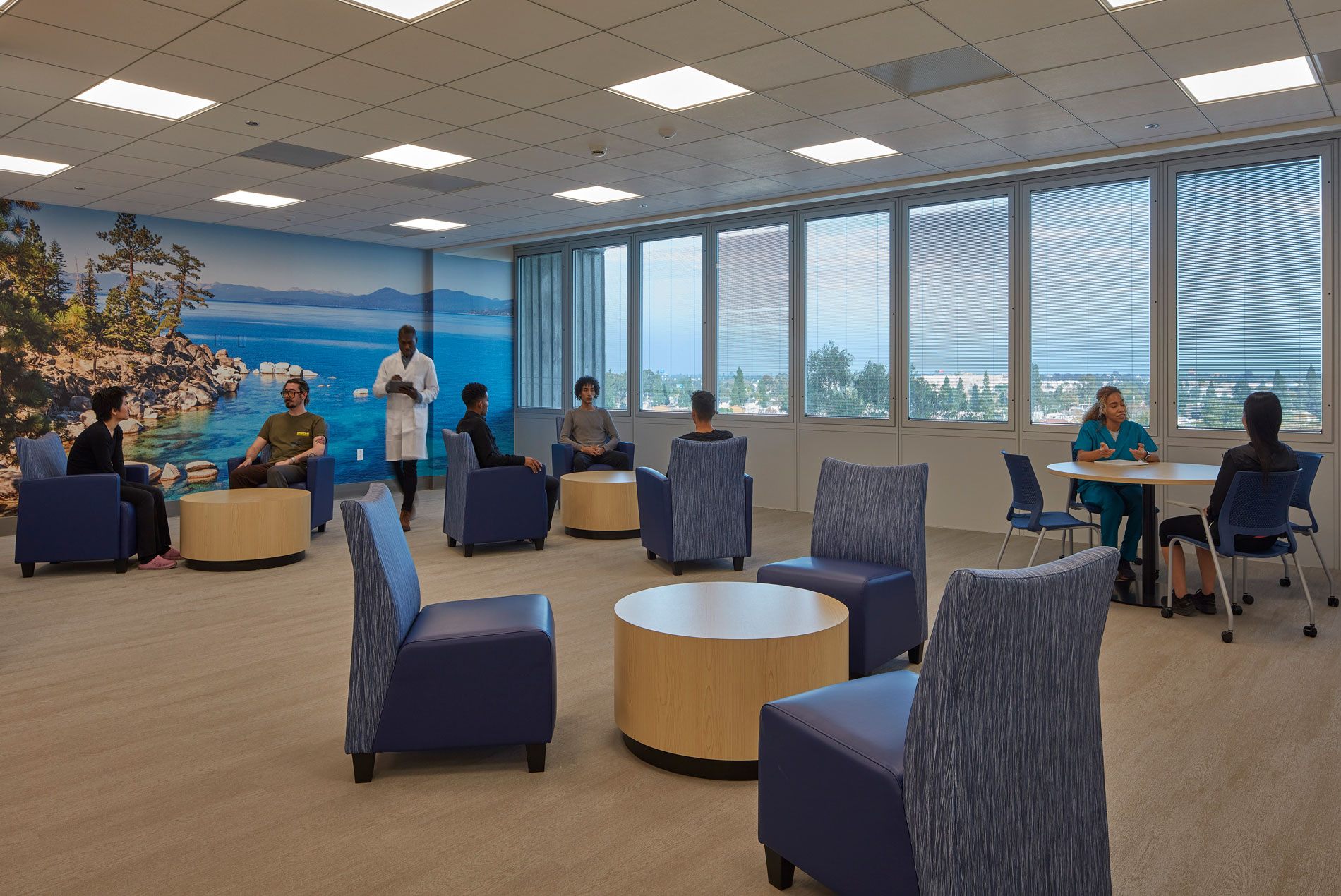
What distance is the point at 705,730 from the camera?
3.11m

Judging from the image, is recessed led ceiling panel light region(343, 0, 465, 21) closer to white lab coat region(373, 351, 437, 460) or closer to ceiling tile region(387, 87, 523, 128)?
ceiling tile region(387, 87, 523, 128)

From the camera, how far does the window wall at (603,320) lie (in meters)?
11.3

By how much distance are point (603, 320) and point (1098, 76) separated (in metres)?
7.09

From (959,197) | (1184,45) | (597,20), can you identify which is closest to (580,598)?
(597,20)

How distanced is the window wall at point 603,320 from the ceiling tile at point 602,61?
19.5ft

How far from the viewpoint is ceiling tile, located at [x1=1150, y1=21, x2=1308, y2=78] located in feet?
15.3

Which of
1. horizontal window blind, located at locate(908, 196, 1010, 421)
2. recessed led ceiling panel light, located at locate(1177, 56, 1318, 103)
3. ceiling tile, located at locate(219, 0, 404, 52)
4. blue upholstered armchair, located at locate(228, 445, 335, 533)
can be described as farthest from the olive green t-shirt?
recessed led ceiling panel light, located at locate(1177, 56, 1318, 103)

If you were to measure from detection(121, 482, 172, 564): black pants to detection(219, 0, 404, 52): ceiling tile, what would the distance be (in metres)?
3.68

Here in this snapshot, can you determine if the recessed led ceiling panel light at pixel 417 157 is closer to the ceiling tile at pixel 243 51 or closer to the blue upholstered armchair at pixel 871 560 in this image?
the ceiling tile at pixel 243 51

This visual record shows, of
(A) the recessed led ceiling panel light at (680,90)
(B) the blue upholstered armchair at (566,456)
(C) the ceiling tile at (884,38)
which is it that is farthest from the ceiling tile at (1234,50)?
(B) the blue upholstered armchair at (566,456)

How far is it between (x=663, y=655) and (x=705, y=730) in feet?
0.95

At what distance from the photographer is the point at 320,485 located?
7.91 meters

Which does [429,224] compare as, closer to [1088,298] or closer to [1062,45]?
[1088,298]

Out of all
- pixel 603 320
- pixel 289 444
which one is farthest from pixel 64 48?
pixel 603 320
